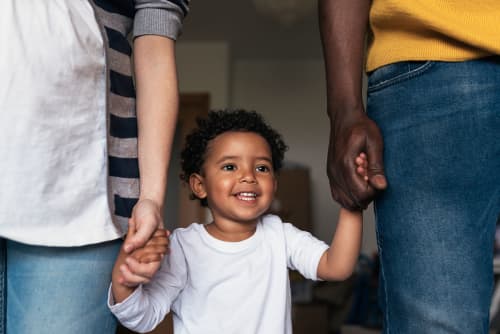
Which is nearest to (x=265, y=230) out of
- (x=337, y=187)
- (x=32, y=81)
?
(x=337, y=187)

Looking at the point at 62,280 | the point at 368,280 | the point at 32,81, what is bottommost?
the point at 368,280

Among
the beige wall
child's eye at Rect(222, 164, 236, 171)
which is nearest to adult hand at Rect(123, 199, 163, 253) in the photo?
child's eye at Rect(222, 164, 236, 171)

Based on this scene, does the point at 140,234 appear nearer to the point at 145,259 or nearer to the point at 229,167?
the point at 145,259

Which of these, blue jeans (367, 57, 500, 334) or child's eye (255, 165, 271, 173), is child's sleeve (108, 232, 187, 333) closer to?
child's eye (255, 165, 271, 173)

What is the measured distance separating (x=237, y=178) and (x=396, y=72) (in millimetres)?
452

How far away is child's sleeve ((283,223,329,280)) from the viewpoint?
3.71 ft

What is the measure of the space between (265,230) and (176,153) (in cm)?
521

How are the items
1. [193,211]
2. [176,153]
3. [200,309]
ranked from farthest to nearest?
Answer: [176,153] → [193,211] → [200,309]

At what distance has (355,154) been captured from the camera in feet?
2.77

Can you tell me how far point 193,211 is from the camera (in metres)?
5.22

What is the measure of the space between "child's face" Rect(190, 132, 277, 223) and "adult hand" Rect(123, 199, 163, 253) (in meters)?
0.41

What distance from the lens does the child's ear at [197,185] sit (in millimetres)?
1311

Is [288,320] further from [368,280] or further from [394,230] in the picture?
[368,280]

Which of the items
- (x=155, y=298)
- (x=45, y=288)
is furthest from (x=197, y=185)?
(x=45, y=288)
